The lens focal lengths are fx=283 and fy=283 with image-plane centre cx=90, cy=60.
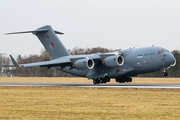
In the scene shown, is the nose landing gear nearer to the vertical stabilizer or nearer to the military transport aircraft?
the military transport aircraft

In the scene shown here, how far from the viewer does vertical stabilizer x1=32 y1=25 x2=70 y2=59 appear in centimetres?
3753

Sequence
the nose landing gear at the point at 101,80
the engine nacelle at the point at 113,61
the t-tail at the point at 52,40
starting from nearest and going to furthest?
the engine nacelle at the point at 113,61, the nose landing gear at the point at 101,80, the t-tail at the point at 52,40

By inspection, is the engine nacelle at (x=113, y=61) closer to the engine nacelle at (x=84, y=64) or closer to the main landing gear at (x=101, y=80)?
the engine nacelle at (x=84, y=64)

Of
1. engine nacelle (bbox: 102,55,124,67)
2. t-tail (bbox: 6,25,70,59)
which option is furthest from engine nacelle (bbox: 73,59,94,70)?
t-tail (bbox: 6,25,70,59)

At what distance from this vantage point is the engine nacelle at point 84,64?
104ft

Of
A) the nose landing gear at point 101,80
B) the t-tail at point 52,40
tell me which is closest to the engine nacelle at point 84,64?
the nose landing gear at point 101,80

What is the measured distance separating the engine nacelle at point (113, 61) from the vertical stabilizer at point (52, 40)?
23.3 ft

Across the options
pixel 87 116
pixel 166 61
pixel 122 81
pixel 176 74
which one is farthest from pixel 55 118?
pixel 176 74

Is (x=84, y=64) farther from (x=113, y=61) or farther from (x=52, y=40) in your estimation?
(x=52, y=40)

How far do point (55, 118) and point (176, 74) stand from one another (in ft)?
221

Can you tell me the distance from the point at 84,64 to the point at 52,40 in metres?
7.91

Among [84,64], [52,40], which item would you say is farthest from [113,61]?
[52,40]

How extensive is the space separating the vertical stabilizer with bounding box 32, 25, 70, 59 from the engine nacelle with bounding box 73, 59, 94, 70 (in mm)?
5383

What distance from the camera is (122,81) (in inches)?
1377
